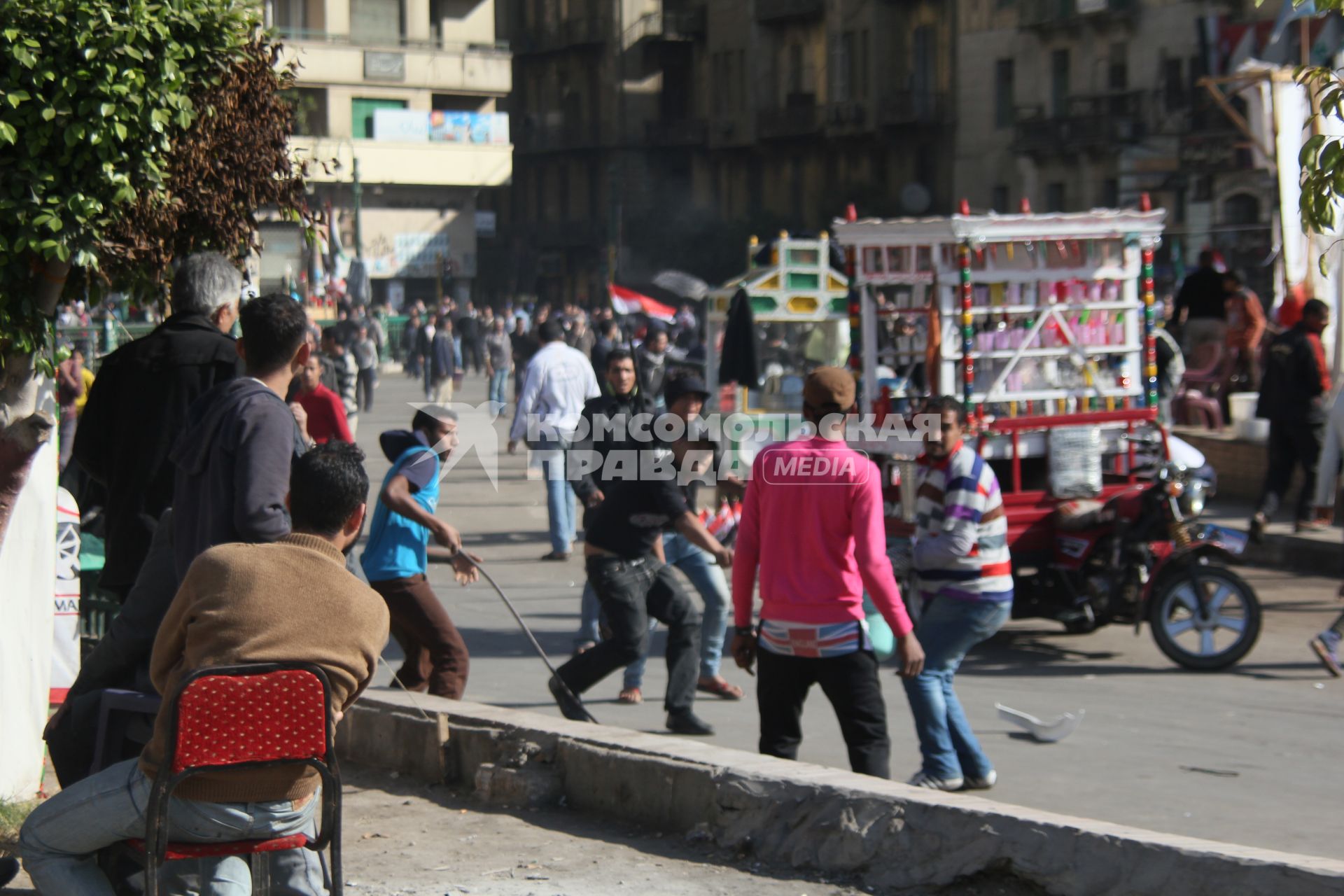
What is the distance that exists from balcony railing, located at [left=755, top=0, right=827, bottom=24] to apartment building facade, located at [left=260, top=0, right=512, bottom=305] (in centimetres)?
991

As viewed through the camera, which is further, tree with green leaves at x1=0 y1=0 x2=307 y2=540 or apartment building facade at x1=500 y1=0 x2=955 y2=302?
apartment building facade at x1=500 y1=0 x2=955 y2=302

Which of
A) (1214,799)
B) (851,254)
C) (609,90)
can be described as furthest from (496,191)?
(1214,799)

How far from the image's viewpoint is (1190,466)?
11273 millimetres

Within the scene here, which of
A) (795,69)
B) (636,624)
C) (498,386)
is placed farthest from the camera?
(795,69)

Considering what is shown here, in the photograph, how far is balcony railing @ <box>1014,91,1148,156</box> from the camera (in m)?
44.9

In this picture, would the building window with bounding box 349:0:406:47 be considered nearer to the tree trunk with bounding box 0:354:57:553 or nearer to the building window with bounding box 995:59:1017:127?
the building window with bounding box 995:59:1017:127

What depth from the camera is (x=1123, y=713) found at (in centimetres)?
817

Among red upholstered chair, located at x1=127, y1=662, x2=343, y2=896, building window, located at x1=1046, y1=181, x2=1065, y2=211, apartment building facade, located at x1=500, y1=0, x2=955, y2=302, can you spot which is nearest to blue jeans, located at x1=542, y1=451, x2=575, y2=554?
red upholstered chair, located at x1=127, y1=662, x2=343, y2=896

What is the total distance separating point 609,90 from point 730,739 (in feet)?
206

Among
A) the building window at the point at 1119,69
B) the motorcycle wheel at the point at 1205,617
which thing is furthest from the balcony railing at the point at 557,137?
the motorcycle wheel at the point at 1205,617

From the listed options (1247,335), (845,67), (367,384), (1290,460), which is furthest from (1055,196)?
(1290,460)

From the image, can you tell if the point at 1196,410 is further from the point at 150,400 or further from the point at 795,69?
the point at 795,69

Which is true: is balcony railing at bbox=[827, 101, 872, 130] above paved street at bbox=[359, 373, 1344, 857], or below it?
above

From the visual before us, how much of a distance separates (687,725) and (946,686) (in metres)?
1.36
